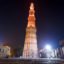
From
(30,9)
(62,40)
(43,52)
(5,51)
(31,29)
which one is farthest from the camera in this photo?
(30,9)

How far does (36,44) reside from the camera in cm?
15038

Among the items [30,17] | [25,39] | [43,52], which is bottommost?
[43,52]

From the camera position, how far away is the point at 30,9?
173m

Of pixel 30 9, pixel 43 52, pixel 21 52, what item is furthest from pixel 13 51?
pixel 30 9

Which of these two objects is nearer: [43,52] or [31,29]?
[43,52]

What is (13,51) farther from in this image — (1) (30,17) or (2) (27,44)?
(1) (30,17)

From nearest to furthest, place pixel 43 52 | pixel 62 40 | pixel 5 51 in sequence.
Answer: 1. pixel 62 40
2. pixel 43 52
3. pixel 5 51

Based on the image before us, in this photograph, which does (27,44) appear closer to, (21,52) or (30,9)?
(21,52)

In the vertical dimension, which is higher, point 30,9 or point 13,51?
point 30,9

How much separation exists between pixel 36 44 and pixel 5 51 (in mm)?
20106

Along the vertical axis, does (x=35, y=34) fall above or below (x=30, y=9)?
below

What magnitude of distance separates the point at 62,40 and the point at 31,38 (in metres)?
37.1

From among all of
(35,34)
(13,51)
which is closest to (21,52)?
(13,51)

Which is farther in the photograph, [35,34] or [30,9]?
[30,9]
